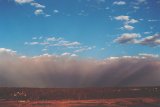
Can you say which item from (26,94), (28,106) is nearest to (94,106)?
(28,106)

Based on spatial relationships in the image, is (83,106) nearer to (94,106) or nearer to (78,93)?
(94,106)

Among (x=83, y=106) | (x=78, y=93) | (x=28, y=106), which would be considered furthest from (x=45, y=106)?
(x=78, y=93)

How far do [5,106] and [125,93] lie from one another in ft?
136

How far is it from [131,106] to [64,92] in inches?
1335

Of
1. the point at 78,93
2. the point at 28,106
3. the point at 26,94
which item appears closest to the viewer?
the point at 28,106

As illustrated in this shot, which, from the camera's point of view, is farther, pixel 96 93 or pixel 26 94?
pixel 96 93

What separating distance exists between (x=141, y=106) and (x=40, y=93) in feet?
109

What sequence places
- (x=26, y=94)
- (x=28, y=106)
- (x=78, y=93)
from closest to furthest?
(x=28, y=106) → (x=26, y=94) → (x=78, y=93)

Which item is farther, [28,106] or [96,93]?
[96,93]

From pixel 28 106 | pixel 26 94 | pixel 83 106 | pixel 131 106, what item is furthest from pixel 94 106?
pixel 26 94

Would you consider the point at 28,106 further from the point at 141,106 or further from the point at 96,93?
the point at 96,93

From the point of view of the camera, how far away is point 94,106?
50156 mm

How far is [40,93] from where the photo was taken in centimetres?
7812

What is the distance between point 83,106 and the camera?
Result: 50.5m
